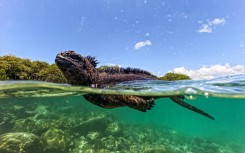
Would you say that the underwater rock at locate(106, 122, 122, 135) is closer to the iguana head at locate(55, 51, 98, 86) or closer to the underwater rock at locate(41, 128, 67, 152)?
the underwater rock at locate(41, 128, 67, 152)

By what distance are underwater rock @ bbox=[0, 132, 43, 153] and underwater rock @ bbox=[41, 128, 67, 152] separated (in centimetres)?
45

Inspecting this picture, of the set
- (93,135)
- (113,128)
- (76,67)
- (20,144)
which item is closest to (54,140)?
(20,144)

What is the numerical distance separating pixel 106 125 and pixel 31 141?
6.87 metres

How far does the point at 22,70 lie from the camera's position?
1914cm

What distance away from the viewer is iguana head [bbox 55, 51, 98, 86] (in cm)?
520

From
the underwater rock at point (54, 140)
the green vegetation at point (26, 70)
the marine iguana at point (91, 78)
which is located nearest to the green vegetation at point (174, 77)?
the green vegetation at point (26, 70)

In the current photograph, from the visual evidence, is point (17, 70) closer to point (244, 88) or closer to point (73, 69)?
point (73, 69)

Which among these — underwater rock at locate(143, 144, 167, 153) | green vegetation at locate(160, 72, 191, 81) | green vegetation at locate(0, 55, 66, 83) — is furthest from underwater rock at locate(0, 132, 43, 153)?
green vegetation at locate(160, 72, 191, 81)

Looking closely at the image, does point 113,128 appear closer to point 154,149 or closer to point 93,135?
point 93,135

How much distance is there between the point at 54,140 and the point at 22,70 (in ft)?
24.1

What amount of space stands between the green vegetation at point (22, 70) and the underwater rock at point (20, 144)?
4.83 meters

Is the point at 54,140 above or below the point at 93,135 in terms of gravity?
above

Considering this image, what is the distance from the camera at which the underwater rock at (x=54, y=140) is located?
1486cm

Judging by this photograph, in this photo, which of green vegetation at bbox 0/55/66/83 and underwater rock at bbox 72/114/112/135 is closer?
Result: green vegetation at bbox 0/55/66/83
